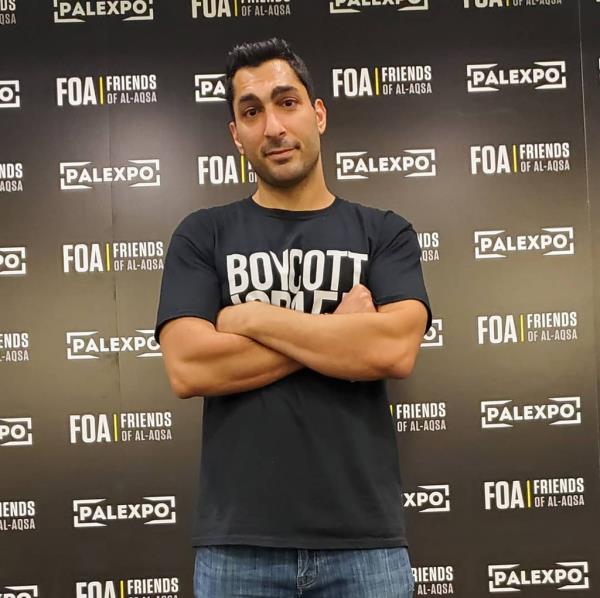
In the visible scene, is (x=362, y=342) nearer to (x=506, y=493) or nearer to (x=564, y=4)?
(x=506, y=493)

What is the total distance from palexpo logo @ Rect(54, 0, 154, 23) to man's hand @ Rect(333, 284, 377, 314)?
2012mm

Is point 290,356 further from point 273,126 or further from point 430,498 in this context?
point 430,498

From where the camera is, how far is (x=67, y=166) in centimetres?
327

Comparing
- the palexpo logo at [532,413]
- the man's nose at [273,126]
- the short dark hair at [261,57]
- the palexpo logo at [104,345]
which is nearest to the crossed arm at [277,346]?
the man's nose at [273,126]

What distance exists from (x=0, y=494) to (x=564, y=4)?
3024mm

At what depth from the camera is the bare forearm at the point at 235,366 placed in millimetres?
1694

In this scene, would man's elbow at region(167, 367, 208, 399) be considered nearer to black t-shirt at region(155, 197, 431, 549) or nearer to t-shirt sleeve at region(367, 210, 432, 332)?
black t-shirt at region(155, 197, 431, 549)

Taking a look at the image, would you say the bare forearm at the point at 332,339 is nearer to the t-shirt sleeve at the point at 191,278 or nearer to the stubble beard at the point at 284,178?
the t-shirt sleeve at the point at 191,278

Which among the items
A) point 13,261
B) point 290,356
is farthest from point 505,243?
point 13,261

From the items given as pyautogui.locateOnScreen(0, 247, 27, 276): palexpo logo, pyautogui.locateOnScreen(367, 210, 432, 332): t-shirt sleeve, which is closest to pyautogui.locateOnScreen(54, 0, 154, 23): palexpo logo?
pyautogui.locateOnScreen(0, 247, 27, 276): palexpo logo

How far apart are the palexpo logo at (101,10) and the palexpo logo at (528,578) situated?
2653 millimetres

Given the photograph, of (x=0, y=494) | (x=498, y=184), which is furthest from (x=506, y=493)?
(x=0, y=494)

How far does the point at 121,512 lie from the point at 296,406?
186 cm

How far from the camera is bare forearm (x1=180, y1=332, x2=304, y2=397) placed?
169cm
